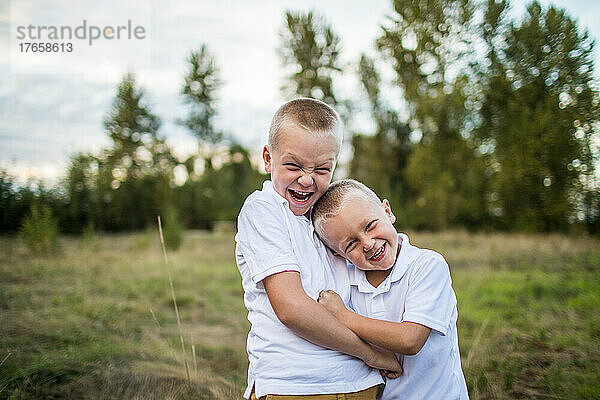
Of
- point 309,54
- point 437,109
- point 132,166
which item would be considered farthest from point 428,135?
point 132,166

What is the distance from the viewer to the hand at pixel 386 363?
5.44 ft

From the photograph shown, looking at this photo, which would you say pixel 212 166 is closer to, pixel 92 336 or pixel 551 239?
pixel 551 239

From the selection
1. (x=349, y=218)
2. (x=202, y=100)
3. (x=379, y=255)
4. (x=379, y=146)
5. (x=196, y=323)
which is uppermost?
(x=202, y=100)

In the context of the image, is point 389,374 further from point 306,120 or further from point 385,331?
point 306,120

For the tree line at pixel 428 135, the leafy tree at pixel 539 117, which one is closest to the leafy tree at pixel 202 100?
the tree line at pixel 428 135

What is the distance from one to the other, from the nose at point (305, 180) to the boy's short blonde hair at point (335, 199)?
99mm

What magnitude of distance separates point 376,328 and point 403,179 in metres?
18.3

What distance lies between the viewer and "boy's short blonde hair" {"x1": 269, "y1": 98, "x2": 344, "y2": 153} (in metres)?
1.72

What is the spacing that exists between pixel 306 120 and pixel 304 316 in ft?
2.05

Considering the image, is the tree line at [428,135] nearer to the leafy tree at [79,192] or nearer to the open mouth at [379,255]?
the leafy tree at [79,192]

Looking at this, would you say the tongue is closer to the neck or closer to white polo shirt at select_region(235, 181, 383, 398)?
white polo shirt at select_region(235, 181, 383, 398)

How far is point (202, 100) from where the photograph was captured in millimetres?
22844

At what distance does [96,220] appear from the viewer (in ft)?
47.8

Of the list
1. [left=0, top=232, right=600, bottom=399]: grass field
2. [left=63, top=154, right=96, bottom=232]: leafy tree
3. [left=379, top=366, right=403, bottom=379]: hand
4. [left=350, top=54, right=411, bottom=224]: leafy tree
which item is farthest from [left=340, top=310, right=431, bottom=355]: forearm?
[left=350, top=54, right=411, bottom=224]: leafy tree
